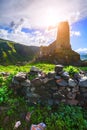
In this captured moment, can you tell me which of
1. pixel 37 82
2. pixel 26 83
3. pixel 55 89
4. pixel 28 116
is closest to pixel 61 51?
pixel 26 83

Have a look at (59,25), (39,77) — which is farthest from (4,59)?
(39,77)

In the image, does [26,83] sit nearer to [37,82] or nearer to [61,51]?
[37,82]

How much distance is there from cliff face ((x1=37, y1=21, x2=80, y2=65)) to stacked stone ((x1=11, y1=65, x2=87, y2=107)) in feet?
170

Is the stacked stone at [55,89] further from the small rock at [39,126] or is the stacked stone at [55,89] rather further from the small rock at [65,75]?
the small rock at [39,126]

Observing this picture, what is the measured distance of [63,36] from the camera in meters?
91.1

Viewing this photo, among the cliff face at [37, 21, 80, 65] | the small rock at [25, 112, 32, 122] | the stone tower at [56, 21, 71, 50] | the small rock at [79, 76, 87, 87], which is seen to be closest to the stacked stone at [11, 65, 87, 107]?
the small rock at [79, 76, 87, 87]

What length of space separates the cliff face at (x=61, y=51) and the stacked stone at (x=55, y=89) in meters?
51.8

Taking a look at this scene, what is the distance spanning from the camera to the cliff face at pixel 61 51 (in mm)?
67875

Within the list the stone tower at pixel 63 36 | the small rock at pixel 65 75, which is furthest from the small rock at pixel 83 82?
the stone tower at pixel 63 36

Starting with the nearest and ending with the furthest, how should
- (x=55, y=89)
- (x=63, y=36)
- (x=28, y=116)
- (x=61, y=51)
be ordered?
(x=28, y=116), (x=55, y=89), (x=61, y=51), (x=63, y=36)

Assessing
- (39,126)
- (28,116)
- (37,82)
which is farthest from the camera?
(37,82)

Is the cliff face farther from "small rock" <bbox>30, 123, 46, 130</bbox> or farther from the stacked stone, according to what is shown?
"small rock" <bbox>30, 123, 46, 130</bbox>

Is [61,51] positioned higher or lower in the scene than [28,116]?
higher

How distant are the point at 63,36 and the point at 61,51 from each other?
64.8 feet
